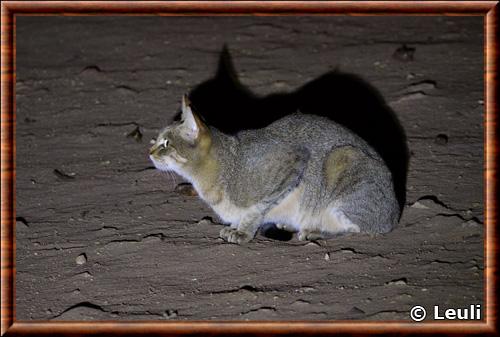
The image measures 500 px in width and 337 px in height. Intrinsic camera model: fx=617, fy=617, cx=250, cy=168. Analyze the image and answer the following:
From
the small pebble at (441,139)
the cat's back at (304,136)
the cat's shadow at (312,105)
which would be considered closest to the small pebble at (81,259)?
the cat's back at (304,136)

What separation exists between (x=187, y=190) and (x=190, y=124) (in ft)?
4.23

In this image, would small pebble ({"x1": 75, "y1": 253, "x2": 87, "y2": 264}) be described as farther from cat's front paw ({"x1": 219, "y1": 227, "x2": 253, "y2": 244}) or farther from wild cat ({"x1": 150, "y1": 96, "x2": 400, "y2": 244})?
cat's front paw ({"x1": 219, "y1": 227, "x2": 253, "y2": 244})

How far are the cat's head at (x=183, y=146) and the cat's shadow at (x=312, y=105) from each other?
200cm

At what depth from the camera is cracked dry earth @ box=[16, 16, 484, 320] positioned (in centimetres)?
545

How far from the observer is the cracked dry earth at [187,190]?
5.45m

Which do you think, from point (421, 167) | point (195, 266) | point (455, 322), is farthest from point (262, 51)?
point (455, 322)

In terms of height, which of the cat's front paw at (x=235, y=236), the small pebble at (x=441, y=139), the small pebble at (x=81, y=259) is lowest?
the small pebble at (x=81, y=259)

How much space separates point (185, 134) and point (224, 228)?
1051 millimetres

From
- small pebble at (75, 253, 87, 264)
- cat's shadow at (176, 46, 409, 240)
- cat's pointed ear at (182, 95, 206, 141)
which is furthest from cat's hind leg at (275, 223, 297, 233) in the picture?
small pebble at (75, 253, 87, 264)

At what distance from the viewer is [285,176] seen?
20.0 ft

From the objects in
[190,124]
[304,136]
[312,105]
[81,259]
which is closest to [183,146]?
[190,124]

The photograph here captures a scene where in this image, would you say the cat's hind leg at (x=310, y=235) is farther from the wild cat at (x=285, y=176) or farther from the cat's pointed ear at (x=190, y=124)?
the cat's pointed ear at (x=190, y=124)

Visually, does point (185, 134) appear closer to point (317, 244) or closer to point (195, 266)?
point (195, 266)

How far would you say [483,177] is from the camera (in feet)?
23.2
